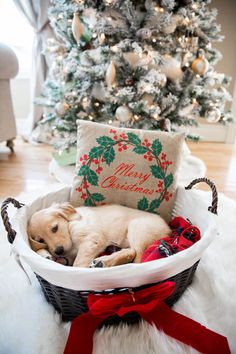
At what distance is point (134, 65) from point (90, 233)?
102cm

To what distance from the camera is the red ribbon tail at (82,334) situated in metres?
0.60

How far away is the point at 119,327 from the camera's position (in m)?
0.67

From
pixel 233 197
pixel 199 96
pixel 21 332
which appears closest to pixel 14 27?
pixel 199 96

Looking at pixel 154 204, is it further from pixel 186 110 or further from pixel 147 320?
pixel 186 110

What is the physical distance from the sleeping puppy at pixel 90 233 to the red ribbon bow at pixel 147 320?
0.12 meters

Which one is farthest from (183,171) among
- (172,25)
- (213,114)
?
(172,25)

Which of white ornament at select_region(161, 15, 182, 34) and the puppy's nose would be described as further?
white ornament at select_region(161, 15, 182, 34)

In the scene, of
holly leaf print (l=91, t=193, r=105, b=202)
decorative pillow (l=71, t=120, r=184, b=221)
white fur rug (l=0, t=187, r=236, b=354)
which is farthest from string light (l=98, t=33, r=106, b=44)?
white fur rug (l=0, t=187, r=236, b=354)

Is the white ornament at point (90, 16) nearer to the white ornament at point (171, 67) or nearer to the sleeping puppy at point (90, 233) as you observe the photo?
the white ornament at point (171, 67)

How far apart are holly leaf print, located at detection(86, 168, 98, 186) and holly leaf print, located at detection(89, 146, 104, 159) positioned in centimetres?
5

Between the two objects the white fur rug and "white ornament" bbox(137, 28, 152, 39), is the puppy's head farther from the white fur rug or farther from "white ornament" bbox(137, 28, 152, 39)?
"white ornament" bbox(137, 28, 152, 39)

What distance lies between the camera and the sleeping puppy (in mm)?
741

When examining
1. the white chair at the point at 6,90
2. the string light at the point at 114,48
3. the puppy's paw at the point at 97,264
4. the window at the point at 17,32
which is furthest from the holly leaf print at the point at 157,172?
the window at the point at 17,32

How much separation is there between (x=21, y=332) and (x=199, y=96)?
1503 mm
